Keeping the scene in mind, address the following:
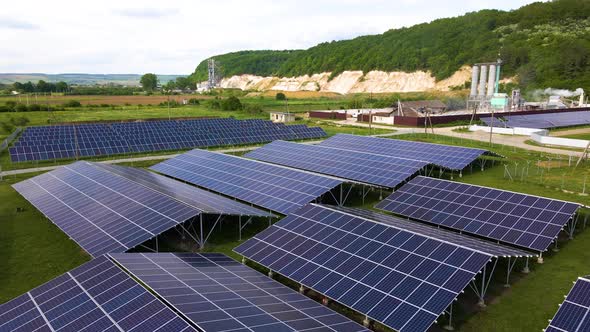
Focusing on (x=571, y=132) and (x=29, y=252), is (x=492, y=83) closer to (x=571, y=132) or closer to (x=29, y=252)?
(x=571, y=132)

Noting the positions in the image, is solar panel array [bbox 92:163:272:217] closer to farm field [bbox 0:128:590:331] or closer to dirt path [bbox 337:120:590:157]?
farm field [bbox 0:128:590:331]

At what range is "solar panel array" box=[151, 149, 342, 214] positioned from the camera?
3045 cm

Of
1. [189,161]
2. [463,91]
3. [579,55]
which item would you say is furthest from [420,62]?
[189,161]

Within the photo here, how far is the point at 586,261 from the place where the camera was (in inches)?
922

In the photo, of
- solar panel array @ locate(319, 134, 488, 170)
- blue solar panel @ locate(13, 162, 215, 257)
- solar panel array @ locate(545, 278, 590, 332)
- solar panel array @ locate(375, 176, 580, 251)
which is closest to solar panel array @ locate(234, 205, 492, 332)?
solar panel array @ locate(545, 278, 590, 332)

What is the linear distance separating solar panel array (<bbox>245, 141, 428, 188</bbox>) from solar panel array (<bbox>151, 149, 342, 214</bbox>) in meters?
6.17

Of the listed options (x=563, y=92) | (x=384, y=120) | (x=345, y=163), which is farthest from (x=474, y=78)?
(x=345, y=163)

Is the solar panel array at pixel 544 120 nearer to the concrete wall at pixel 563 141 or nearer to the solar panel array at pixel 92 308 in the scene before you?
the concrete wall at pixel 563 141

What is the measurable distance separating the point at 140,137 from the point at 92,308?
51548 mm

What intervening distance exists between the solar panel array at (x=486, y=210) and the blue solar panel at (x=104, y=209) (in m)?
16.3

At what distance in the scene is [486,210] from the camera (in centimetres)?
2700

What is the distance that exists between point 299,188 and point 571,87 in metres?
143

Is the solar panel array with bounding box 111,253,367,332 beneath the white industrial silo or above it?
beneath

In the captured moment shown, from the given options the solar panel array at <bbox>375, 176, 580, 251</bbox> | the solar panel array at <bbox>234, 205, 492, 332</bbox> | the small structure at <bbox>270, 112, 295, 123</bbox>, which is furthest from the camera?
the small structure at <bbox>270, 112, 295, 123</bbox>
